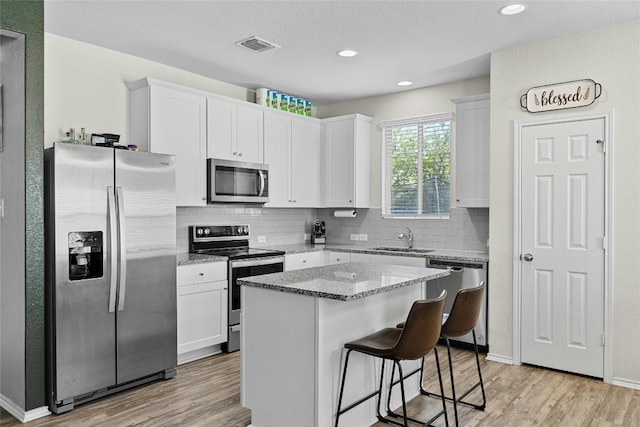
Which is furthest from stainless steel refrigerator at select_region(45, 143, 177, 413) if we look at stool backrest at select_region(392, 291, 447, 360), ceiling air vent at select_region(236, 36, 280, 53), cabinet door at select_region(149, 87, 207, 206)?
stool backrest at select_region(392, 291, 447, 360)

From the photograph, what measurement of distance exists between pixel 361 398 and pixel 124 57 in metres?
3.46

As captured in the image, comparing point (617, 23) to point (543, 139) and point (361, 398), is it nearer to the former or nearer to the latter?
point (543, 139)

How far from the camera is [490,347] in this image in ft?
13.7

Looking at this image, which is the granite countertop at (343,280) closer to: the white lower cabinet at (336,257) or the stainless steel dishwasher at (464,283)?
the stainless steel dishwasher at (464,283)

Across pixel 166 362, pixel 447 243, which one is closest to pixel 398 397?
pixel 166 362

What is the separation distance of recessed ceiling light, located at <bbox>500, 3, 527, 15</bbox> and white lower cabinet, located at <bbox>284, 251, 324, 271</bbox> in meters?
2.95

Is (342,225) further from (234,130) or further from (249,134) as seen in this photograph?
(234,130)

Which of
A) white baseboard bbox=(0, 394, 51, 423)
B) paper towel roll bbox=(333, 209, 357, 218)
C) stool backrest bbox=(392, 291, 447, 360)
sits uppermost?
paper towel roll bbox=(333, 209, 357, 218)

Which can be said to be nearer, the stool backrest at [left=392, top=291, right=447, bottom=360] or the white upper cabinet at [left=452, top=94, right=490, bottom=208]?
the stool backrest at [left=392, top=291, right=447, bottom=360]

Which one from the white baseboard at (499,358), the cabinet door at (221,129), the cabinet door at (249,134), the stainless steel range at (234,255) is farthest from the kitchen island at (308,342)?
the cabinet door at (249,134)

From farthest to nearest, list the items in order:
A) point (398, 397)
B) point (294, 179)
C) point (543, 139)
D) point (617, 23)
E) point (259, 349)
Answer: point (294, 179), point (543, 139), point (617, 23), point (398, 397), point (259, 349)

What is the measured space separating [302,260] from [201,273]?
4.36 ft

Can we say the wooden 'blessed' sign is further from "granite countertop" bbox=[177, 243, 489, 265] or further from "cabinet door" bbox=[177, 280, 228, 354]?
"cabinet door" bbox=[177, 280, 228, 354]

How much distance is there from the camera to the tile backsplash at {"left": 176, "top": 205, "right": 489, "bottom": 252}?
4.85m
